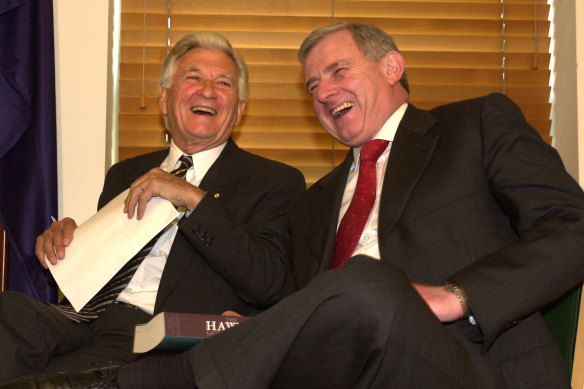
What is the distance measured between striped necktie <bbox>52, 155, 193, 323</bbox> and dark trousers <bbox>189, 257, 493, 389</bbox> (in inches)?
37.7

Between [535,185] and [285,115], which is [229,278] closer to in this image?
[535,185]

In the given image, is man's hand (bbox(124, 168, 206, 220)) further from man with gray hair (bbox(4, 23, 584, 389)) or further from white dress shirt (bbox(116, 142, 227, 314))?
man with gray hair (bbox(4, 23, 584, 389))

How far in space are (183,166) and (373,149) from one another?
2.23 feet

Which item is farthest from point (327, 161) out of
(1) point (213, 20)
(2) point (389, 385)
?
(2) point (389, 385)

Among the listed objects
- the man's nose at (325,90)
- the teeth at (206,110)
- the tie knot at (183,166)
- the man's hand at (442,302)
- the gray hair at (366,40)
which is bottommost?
the man's hand at (442,302)

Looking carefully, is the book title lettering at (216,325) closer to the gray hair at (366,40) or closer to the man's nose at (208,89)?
the gray hair at (366,40)

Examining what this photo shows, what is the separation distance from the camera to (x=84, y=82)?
9.99 ft

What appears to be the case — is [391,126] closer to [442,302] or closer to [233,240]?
[233,240]

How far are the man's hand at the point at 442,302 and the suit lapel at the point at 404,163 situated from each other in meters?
0.34

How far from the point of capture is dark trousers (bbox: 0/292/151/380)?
6.16 feet

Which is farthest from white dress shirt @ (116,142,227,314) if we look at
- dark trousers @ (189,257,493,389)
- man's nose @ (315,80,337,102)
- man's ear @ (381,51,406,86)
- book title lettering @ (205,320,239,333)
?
dark trousers @ (189,257,493,389)

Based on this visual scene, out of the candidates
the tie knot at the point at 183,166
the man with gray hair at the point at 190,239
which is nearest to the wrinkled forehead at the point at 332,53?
the man with gray hair at the point at 190,239

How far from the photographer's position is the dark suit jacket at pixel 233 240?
2.07 m

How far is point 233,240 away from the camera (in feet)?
6.81
